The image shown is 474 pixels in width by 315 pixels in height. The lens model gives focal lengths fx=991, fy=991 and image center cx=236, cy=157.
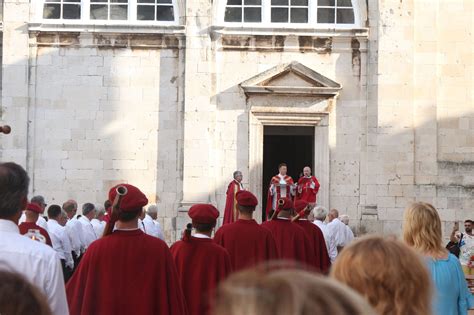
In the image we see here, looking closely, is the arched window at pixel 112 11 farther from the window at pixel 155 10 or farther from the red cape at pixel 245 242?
the red cape at pixel 245 242

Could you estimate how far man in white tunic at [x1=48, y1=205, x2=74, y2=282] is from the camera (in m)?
14.5

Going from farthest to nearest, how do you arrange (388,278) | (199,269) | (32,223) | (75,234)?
(75,234) → (32,223) → (199,269) → (388,278)

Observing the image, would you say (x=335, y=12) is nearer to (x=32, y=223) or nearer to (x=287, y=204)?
(x=287, y=204)

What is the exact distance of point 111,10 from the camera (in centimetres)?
2270

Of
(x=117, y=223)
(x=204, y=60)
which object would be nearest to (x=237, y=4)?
(x=204, y=60)

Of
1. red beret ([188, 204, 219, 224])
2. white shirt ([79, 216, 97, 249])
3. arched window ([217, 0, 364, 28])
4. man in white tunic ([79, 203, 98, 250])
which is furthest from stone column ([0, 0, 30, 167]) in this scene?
red beret ([188, 204, 219, 224])

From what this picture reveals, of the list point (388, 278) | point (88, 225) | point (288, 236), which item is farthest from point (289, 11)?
point (388, 278)

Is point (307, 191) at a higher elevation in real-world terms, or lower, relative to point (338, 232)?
higher

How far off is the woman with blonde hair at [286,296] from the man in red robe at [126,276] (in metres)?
4.73

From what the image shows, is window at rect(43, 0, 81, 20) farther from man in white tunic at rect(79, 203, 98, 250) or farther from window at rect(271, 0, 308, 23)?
man in white tunic at rect(79, 203, 98, 250)

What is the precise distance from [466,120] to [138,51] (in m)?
7.56

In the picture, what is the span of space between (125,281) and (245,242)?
12.0 ft

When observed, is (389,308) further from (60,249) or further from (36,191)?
(36,191)

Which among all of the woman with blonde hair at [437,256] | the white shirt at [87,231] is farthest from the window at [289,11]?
the woman with blonde hair at [437,256]
